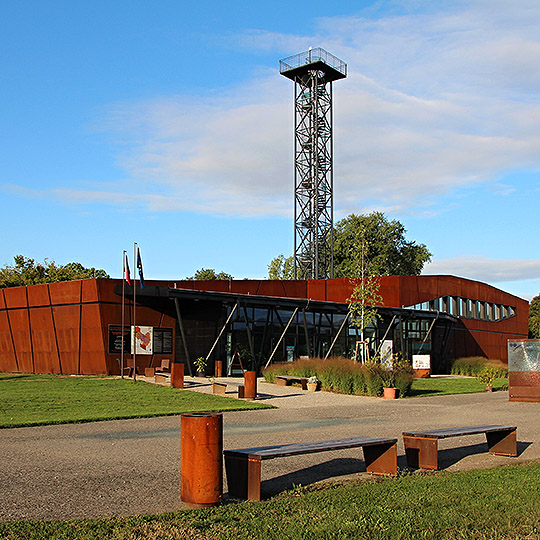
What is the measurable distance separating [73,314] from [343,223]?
5210 centimetres

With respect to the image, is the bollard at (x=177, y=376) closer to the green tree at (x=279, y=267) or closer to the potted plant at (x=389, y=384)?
the potted plant at (x=389, y=384)

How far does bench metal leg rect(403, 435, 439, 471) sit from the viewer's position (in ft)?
30.1

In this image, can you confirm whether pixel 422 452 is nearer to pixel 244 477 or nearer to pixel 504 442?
pixel 504 442

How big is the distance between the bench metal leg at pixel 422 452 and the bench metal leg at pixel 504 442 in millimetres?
1837

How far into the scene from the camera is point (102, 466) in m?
9.04

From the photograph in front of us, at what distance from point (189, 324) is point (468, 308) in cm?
2757

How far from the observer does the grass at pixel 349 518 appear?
5.68m

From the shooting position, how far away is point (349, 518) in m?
6.19

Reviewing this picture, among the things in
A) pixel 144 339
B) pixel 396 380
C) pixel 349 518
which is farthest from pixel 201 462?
pixel 144 339

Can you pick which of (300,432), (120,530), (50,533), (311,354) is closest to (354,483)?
(120,530)

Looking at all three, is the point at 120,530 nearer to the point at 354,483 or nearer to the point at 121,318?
the point at 354,483

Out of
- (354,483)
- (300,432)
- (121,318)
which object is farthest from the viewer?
(121,318)

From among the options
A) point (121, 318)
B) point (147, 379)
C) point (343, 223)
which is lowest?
point (147, 379)

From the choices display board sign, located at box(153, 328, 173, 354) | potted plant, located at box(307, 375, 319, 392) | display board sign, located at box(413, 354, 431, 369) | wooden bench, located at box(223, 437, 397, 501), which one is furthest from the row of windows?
wooden bench, located at box(223, 437, 397, 501)
